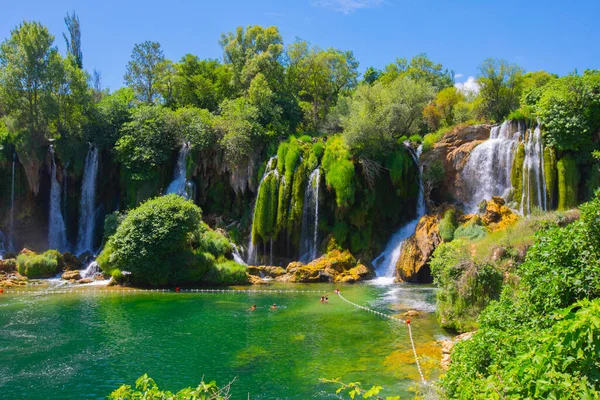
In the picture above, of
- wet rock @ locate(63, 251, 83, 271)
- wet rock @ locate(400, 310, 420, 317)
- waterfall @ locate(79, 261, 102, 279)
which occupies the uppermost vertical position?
wet rock @ locate(63, 251, 83, 271)

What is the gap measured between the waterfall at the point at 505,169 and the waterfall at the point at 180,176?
72.8ft

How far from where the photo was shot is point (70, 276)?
32062 millimetres

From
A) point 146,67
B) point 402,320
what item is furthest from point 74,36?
point 402,320

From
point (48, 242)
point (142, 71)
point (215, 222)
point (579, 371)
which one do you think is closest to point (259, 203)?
point (215, 222)

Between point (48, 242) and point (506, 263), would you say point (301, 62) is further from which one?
point (506, 263)

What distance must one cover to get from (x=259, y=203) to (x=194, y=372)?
2249 cm

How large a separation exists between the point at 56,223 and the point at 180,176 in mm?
10687

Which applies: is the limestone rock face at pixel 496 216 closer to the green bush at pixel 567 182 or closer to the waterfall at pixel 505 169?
the waterfall at pixel 505 169

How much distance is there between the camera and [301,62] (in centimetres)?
5366

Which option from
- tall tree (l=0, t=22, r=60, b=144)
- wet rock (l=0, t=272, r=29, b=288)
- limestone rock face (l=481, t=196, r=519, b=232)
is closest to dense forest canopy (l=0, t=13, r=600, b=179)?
tall tree (l=0, t=22, r=60, b=144)

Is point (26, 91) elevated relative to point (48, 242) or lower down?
elevated

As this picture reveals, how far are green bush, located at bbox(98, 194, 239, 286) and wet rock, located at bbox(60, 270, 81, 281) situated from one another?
6.60 feet

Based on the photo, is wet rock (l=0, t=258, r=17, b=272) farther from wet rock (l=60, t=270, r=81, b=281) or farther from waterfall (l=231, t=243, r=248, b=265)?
waterfall (l=231, t=243, r=248, b=265)

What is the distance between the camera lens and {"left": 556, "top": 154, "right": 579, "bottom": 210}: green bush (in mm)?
28734
